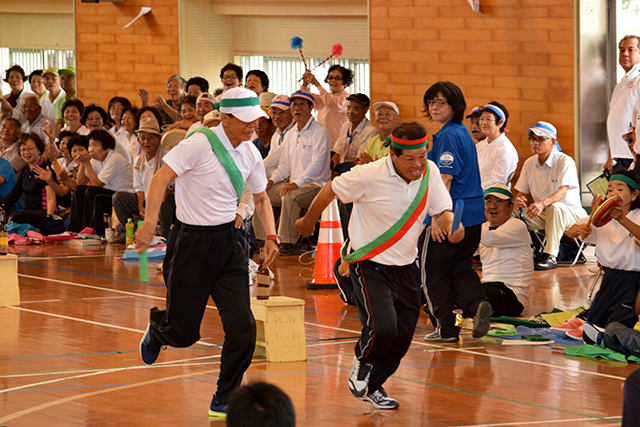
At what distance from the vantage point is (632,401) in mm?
3377

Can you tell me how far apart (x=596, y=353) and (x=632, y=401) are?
396 centimetres

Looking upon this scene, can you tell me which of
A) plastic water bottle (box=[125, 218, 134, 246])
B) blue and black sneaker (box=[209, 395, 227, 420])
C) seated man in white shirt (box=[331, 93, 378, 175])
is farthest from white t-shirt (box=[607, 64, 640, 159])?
blue and black sneaker (box=[209, 395, 227, 420])

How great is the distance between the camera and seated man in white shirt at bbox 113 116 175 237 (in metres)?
12.1

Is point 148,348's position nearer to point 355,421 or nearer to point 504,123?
point 355,421

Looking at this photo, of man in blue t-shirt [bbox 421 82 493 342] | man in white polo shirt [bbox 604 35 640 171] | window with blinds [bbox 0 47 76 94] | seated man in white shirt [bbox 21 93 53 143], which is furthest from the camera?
window with blinds [bbox 0 47 76 94]

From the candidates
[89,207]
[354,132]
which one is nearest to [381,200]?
[354,132]

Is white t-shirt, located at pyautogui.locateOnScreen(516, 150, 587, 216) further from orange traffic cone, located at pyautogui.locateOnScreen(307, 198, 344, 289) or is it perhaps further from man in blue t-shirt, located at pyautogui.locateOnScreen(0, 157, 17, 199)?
man in blue t-shirt, located at pyautogui.locateOnScreen(0, 157, 17, 199)

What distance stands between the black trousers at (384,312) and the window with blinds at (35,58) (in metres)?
17.0

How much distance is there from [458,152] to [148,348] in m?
2.93

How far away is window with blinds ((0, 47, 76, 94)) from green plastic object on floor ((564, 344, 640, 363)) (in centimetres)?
1648

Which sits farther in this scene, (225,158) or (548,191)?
(548,191)

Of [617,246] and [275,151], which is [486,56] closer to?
[275,151]

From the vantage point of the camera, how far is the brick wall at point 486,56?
1216 centimetres

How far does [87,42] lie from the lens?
1841cm
